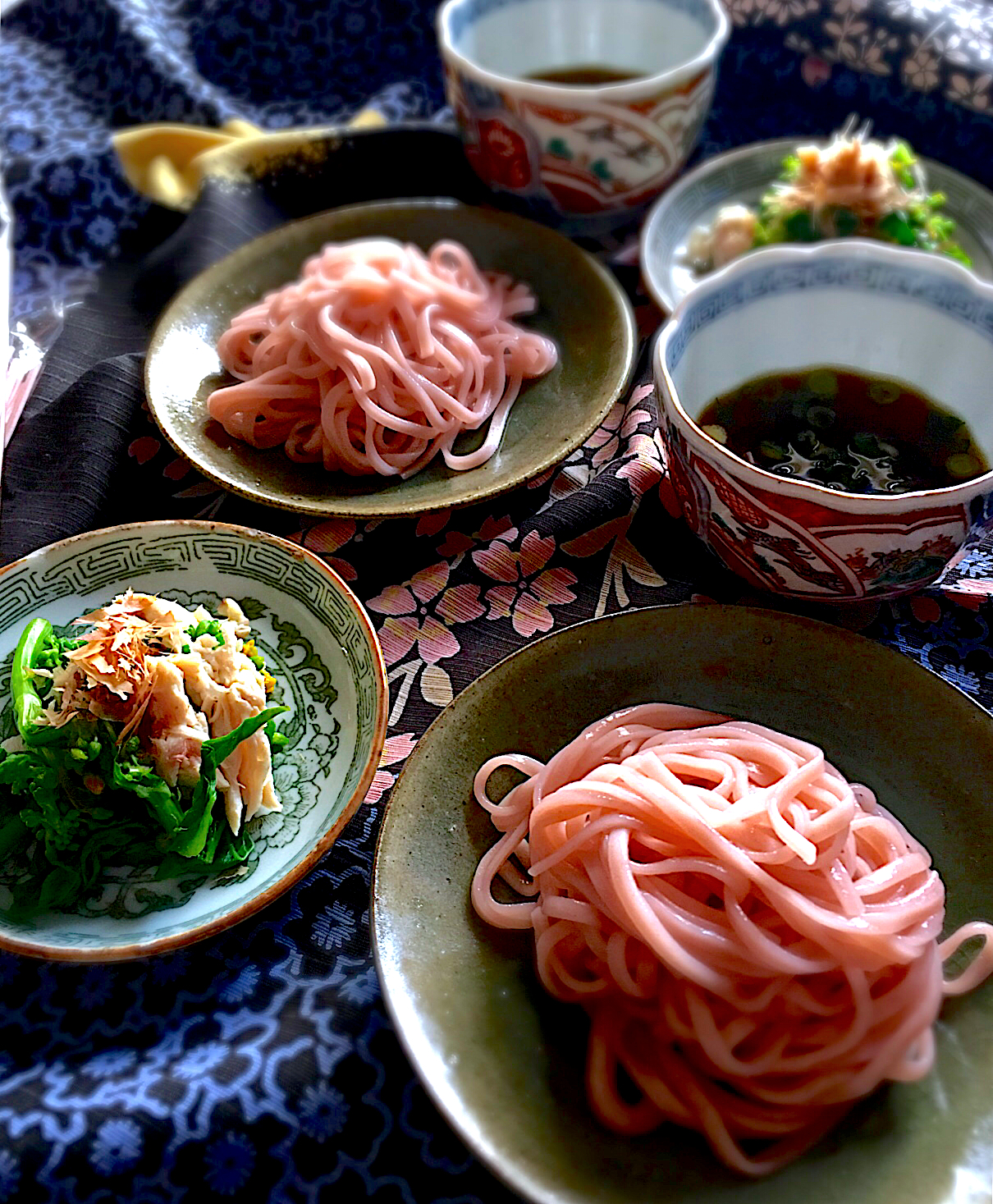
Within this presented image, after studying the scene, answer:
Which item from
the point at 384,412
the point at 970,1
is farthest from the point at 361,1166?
the point at 970,1

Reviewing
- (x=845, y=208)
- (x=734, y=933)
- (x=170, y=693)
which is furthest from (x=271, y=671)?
(x=845, y=208)

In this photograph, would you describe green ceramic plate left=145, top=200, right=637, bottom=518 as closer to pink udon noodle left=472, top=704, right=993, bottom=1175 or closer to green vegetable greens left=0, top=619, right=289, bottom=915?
green vegetable greens left=0, top=619, right=289, bottom=915

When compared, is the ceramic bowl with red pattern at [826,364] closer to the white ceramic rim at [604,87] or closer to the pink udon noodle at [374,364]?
the pink udon noodle at [374,364]

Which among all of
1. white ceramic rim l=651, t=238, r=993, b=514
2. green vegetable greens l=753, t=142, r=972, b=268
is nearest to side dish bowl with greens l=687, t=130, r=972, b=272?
green vegetable greens l=753, t=142, r=972, b=268

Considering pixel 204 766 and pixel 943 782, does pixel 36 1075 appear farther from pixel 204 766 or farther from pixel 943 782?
pixel 943 782

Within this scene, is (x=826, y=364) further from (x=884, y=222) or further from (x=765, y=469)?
(x=884, y=222)

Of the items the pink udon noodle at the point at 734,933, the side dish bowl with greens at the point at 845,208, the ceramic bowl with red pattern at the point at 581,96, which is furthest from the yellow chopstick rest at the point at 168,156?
the pink udon noodle at the point at 734,933
